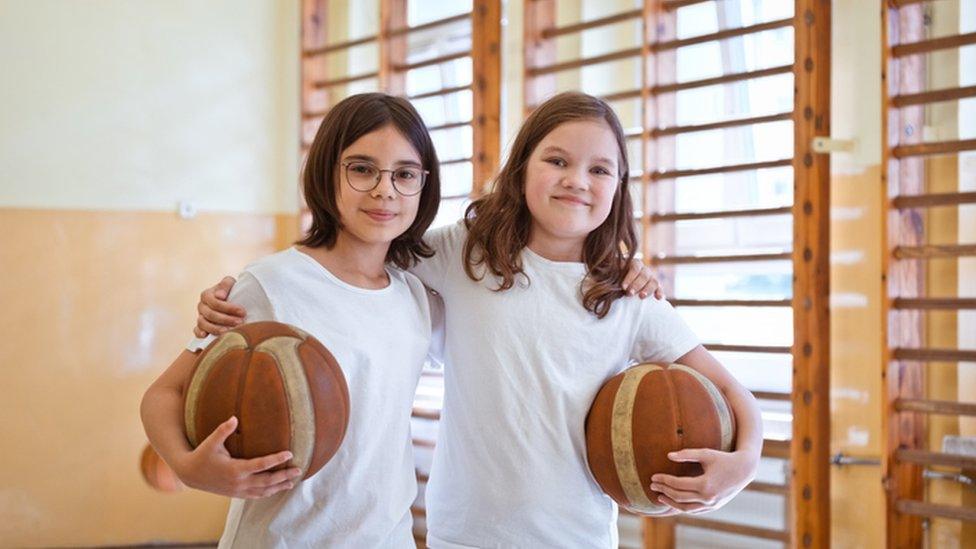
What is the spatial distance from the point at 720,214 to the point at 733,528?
3.86 feet

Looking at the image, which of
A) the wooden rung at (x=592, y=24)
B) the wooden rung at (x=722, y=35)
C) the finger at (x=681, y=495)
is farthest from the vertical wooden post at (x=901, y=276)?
the finger at (x=681, y=495)

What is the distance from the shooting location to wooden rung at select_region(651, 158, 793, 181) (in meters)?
3.76

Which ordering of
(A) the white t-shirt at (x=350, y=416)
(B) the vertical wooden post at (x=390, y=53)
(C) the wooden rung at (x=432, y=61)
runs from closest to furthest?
1. (A) the white t-shirt at (x=350, y=416)
2. (C) the wooden rung at (x=432, y=61)
3. (B) the vertical wooden post at (x=390, y=53)

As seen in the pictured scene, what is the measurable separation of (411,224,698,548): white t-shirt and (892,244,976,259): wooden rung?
1.44 m

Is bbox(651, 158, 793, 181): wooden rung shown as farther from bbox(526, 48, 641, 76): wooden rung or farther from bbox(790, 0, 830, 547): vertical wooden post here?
bbox(526, 48, 641, 76): wooden rung

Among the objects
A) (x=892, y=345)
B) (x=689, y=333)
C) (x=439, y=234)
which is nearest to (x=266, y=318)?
(x=439, y=234)

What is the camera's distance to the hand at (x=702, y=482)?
1966mm

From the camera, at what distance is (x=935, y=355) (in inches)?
132

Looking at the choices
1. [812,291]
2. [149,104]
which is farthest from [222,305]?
[149,104]

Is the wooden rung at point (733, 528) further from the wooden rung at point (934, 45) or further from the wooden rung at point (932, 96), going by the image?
the wooden rung at point (934, 45)

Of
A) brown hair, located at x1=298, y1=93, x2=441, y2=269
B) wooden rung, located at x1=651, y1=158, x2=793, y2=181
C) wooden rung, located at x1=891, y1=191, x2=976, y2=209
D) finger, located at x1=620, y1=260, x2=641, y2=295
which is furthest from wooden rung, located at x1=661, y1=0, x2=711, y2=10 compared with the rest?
brown hair, located at x1=298, y1=93, x2=441, y2=269

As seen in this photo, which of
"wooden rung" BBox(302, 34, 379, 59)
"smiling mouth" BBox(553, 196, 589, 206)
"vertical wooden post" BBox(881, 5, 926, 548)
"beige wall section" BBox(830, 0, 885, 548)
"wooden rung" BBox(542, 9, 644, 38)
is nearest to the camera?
"smiling mouth" BBox(553, 196, 589, 206)

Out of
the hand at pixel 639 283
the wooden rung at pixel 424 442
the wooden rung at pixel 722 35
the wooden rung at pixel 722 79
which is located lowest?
the wooden rung at pixel 424 442

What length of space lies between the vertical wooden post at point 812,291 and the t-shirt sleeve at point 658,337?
61.5 inches
